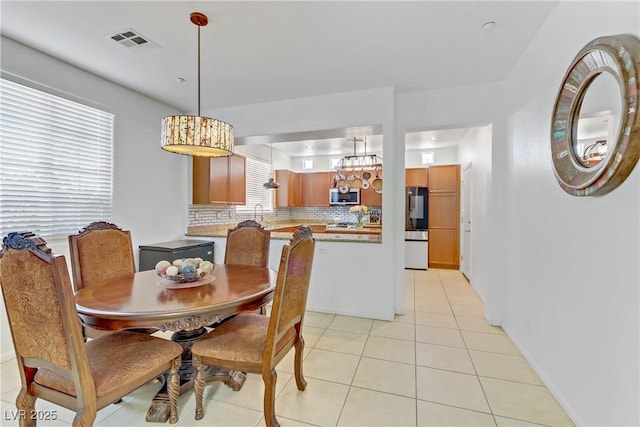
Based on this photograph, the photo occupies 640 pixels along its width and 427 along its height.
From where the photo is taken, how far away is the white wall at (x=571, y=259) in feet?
4.16

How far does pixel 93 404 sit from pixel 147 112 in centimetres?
330

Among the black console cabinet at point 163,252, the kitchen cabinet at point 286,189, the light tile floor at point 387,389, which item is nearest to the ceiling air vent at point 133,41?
the black console cabinet at point 163,252

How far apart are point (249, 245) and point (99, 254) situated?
3.85ft

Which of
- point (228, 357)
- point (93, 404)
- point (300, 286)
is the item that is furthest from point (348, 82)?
point (93, 404)

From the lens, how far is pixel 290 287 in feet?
5.32

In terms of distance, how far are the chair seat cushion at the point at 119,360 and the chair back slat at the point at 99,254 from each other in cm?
71

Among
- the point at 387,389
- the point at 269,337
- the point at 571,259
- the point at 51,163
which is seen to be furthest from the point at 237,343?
the point at 51,163

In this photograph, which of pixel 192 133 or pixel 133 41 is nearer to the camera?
pixel 192 133

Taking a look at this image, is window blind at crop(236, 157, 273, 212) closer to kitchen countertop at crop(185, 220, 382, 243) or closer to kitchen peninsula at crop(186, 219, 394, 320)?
kitchen countertop at crop(185, 220, 382, 243)

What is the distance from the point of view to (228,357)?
1.60 meters

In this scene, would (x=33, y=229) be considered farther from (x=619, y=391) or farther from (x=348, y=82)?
(x=619, y=391)

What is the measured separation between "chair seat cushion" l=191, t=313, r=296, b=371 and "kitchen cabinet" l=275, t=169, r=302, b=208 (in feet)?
16.5

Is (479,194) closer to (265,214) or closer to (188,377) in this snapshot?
(188,377)

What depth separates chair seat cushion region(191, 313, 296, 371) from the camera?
1.59 m
